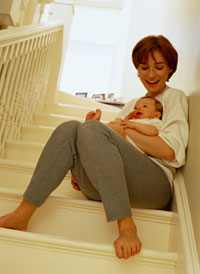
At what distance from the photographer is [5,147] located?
191cm

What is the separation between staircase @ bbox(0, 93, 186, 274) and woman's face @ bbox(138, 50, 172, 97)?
58 centimetres

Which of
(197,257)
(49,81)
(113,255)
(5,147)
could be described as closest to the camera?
(197,257)

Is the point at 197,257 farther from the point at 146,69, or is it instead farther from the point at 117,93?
the point at 117,93

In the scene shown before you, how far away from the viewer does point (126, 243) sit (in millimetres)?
873

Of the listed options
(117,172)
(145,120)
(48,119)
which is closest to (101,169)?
(117,172)

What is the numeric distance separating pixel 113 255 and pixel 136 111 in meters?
0.67

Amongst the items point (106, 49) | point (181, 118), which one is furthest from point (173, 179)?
point (106, 49)

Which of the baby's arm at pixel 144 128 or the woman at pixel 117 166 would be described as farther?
the baby's arm at pixel 144 128

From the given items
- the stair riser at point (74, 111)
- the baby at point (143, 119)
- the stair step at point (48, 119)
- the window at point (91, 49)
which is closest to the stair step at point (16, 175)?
the baby at point (143, 119)

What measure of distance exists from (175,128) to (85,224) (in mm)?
522

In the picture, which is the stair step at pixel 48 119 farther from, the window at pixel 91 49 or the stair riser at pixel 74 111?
the window at pixel 91 49

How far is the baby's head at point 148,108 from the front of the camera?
51.8 inches

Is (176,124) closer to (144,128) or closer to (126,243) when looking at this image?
(144,128)

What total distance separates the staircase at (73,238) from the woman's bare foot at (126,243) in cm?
4
